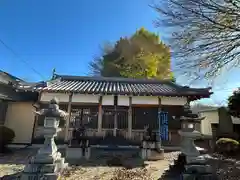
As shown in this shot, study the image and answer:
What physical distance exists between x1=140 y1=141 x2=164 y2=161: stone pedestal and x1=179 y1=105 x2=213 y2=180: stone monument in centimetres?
258

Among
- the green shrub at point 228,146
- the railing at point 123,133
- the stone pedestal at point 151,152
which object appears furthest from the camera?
the railing at point 123,133

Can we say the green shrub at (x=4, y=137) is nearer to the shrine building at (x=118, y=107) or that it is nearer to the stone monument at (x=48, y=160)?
the shrine building at (x=118, y=107)

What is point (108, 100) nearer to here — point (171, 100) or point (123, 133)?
point (123, 133)

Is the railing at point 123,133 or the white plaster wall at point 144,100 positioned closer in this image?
the railing at point 123,133

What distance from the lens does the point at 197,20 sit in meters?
5.29

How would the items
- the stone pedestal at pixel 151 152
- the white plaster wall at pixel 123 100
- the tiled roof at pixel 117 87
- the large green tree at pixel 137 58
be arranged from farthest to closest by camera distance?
the large green tree at pixel 137 58
the white plaster wall at pixel 123 100
the tiled roof at pixel 117 87
the stone pedestal at pixel 151 152

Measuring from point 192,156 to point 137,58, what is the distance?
16878 millimetres

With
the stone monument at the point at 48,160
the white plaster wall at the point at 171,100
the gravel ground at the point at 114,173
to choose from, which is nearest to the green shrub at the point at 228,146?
the white plaster wall at the point at 171,100

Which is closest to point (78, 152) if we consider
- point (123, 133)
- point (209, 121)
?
point (123, 133)

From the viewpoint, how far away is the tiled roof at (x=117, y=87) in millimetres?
10359

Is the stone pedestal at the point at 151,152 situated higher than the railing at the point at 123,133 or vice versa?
the railing at the point at 123,133

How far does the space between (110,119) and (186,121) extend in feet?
21.3

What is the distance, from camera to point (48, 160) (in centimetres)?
511

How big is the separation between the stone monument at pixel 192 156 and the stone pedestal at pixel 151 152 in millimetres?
2583
